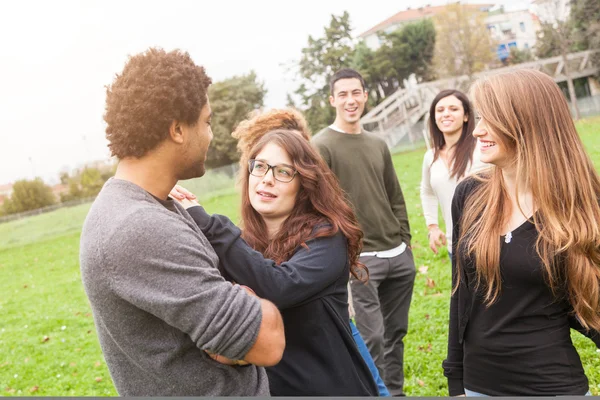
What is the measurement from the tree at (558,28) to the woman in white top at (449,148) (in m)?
24.9

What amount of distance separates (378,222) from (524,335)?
84.6 inches

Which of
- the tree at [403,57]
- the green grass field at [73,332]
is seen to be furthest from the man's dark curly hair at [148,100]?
the tree at [403,57]

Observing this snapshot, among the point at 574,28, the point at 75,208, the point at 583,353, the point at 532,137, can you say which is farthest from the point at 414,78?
the point at 532,137

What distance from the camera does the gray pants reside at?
4.20 m

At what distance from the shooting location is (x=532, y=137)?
2395mm

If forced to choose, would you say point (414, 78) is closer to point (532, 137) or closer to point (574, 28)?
point (574, 28)

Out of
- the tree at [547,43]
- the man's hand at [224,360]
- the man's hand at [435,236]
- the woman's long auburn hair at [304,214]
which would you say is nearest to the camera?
the man's hand at [224,360]

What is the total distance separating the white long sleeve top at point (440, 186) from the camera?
4664 millimetres

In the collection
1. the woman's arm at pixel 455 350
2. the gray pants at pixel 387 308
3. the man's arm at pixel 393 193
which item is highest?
the man's arm at pixel 393 193

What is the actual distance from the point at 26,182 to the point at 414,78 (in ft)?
72.5

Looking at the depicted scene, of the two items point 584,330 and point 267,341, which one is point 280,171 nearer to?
point 267,341

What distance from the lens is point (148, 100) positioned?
1713 mm

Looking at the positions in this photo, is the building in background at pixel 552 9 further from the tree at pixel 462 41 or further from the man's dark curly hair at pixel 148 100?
the man's dark curly hair at pixel 148 100

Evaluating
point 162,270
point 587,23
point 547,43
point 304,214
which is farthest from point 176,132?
point 587,23
